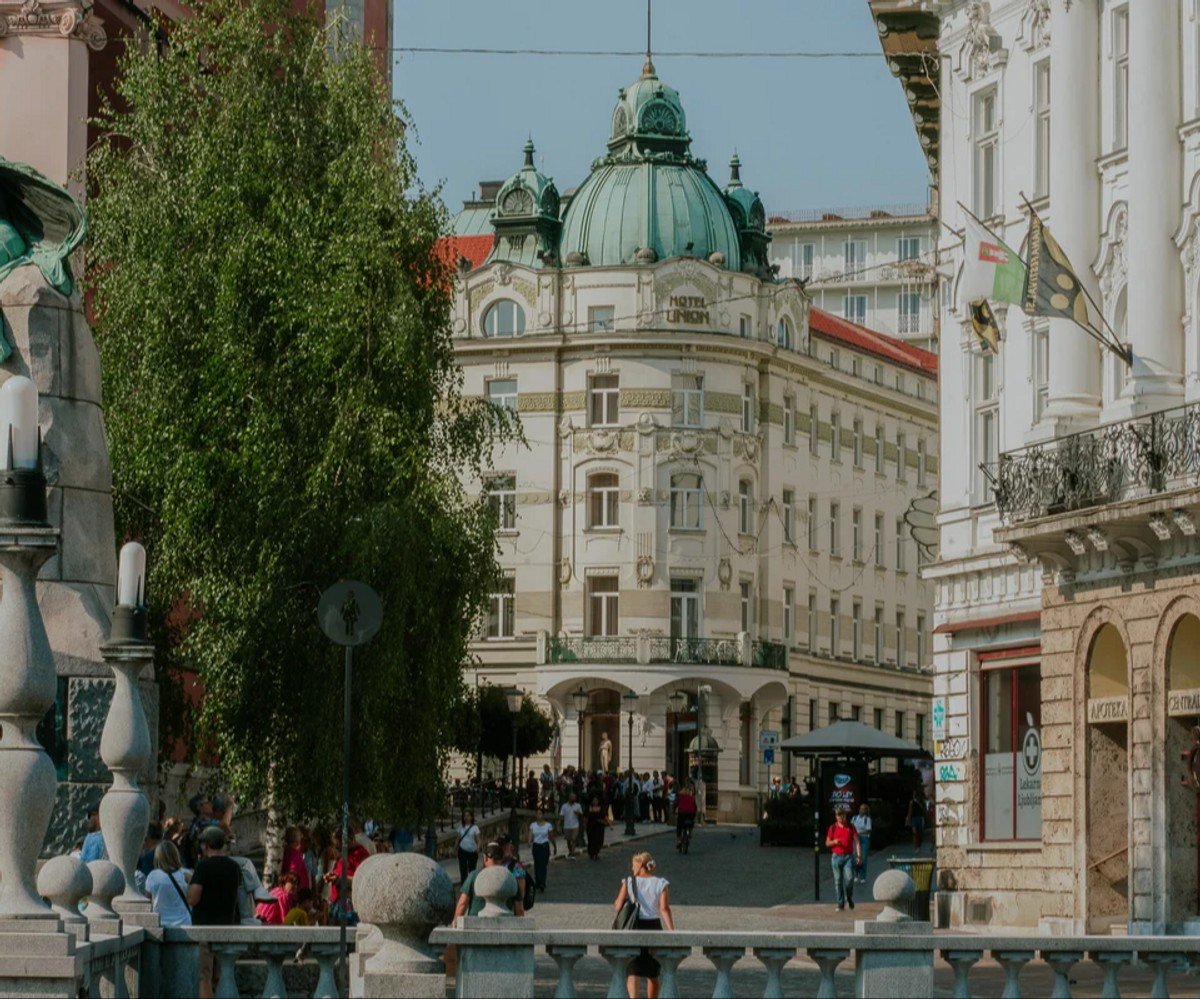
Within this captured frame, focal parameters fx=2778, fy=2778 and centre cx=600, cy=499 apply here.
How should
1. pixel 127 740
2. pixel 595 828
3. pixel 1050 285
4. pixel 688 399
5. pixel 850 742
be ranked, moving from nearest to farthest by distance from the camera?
pixel 127 740 → pixel 1050 285 → pixel 850 742 → pixel 595 828 → pixel 688 399

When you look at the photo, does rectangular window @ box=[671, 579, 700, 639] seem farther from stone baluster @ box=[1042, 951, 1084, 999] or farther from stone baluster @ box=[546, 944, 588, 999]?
stone baluster @ box=[546, 944, 588, 999]

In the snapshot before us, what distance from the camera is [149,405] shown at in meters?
32.4

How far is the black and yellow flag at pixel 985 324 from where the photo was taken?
37312 mm

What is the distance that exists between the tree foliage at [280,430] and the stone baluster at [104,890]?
16.5 meters

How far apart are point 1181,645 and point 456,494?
8986mm

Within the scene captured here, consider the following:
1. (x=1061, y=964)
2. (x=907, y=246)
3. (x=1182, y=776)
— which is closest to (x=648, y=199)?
(x=907, y=246)

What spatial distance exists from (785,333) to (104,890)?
75.5 m

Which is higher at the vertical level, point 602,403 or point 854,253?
point 854,253

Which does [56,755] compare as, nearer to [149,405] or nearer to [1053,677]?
[149,405]

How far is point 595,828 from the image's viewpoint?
56250 mm

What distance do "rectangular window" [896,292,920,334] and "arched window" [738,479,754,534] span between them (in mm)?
37403

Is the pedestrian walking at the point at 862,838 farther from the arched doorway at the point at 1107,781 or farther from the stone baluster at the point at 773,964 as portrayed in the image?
the stone baluster at the point at 773,964

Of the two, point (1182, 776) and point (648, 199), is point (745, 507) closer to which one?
point (648, 199)

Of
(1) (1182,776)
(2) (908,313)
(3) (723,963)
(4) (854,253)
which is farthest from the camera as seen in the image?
(4) (854,253)
